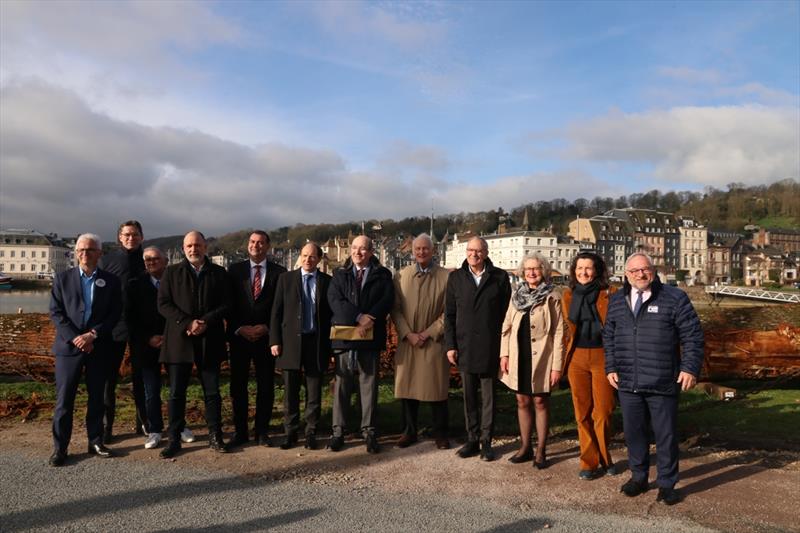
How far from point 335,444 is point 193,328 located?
6.99ft

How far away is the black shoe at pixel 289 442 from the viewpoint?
22.2 feet

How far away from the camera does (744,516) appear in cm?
482

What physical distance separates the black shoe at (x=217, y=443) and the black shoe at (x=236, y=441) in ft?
0.24

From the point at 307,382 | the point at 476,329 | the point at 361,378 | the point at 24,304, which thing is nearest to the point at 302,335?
the point at 307,382

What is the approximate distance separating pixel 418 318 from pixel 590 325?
2.07m

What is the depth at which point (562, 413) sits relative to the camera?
8.48 metres

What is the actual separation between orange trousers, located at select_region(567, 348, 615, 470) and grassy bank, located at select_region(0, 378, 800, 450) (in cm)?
139

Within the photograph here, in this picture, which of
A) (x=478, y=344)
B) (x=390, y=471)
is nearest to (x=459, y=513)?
(x=390, y=471)

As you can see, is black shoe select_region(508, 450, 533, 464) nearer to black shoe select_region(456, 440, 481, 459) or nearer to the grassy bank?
black shoe select_region(456, 440, 481, 459)

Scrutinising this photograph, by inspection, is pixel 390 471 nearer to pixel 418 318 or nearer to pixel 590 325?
pixel 418 318

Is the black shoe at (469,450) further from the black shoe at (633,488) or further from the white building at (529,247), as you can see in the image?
the white building at (529,247)

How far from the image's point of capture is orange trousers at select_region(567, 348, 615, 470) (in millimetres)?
5984

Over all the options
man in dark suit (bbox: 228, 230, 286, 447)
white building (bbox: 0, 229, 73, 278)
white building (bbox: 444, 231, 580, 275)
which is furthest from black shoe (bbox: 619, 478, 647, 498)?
white building (bbox: 0, 229, 73, 278)

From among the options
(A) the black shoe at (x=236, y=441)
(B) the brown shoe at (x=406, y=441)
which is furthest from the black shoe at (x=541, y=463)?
(A) the black shoe at (x=236, y=441)
